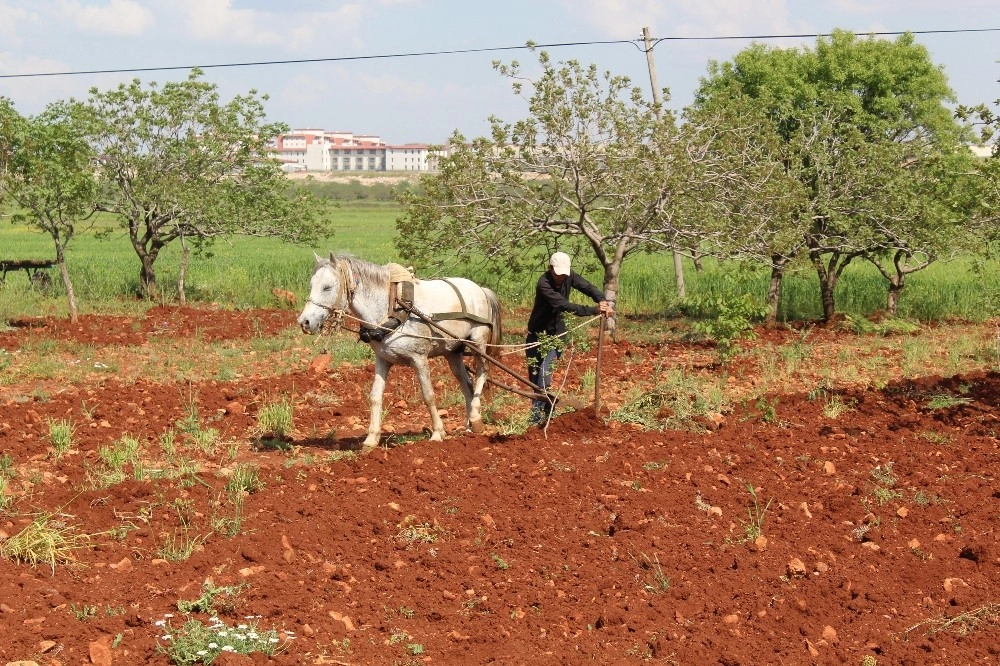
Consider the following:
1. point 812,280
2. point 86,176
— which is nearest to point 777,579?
point 86,176

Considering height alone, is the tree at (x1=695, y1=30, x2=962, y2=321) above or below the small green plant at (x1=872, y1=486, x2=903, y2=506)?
above

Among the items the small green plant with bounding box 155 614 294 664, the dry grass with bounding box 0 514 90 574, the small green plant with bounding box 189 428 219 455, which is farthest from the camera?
the small green plant with bounding box 189 428 219 455

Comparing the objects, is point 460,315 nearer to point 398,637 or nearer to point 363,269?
point 363,269

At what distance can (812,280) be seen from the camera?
24859 millimetres

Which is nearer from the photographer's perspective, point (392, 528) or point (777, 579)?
point (777, 579)

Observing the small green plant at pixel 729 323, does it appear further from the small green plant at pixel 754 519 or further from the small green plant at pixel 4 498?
the small green plant at pixel 4 498

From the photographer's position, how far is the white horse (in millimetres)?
10117

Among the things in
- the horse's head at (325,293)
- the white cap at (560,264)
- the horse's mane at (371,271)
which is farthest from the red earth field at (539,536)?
the horse's mane at (371,271)

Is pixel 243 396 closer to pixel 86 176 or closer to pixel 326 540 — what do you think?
pixel 326 540

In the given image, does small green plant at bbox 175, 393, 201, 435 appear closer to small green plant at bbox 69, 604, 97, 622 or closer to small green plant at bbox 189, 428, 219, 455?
small green plant at bbox 189, 428, 219, 455

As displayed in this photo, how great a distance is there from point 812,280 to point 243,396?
15175 mm

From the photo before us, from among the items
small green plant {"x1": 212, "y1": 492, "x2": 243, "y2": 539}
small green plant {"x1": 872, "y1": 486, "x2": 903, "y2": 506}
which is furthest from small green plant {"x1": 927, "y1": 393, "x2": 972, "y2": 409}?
small green plant {"x1": 212, "y1": 492, "x2": 243, "y2": 539}

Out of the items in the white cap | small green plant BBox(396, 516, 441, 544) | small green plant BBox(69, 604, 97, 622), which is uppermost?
the white cap

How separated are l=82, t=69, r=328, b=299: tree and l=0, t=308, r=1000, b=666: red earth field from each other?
10.9 meters
